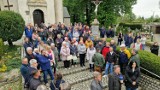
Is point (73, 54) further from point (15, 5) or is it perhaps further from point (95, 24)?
point (15, 5)

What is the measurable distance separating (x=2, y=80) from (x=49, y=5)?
46.6 ft

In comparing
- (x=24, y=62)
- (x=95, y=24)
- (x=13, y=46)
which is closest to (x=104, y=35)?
(x=95, y=24)

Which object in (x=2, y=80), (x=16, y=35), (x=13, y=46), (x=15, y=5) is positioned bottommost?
(x=2, y=80)

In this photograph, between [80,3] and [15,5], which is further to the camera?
[80,3]

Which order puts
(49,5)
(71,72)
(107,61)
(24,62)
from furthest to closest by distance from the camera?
(49,5) < (71,72) < (107,61) < (24,62)

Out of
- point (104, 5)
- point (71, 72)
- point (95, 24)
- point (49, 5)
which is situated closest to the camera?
point (71, 72)

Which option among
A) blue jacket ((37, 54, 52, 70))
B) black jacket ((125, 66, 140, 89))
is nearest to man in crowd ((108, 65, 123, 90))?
black jacket ((125, 66, 140, 89))

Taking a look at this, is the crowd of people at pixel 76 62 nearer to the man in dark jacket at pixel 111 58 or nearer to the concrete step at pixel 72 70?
the man in dark jacket at pixel 111 58

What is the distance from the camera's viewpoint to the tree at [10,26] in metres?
14.5

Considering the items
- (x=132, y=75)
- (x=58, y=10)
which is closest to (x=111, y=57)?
(x=132, y=75)

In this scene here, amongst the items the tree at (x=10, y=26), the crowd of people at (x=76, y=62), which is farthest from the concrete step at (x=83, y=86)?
the tree at (x=10, y=26)

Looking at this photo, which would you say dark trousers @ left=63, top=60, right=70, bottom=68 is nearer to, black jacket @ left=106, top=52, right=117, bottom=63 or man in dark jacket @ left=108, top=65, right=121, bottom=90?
black jacket @ left=106, top=52, right=117, bottom=63

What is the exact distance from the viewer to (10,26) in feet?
48.4

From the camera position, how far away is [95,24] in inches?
562
